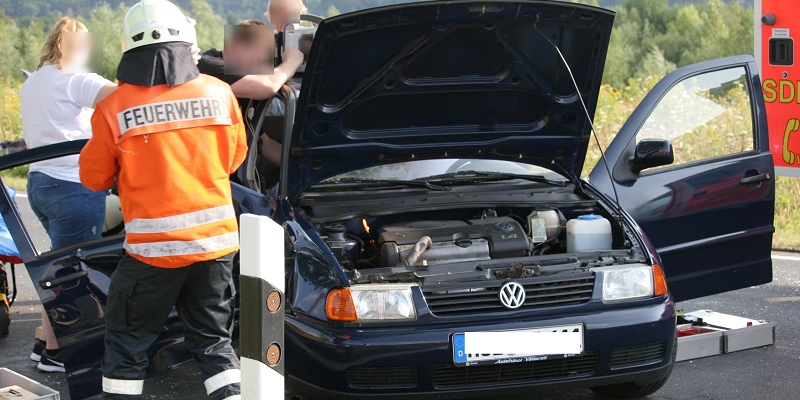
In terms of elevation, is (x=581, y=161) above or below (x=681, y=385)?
above

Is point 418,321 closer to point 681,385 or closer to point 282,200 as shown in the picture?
point 282,200

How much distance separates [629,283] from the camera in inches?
187

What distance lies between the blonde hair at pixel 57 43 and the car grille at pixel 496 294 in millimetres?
2566

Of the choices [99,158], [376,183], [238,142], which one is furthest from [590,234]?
[99,158]

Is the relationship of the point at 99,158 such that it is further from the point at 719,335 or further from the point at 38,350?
the point at 719,335

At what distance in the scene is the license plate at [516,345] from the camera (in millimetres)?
A: 4414

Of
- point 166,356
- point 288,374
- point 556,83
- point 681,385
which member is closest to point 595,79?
point 556,83

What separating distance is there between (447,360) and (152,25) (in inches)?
70.7

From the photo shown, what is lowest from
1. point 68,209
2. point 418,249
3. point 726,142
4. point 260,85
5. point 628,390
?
point 628,390

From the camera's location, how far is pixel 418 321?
445cm

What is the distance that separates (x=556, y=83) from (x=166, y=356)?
2.27 metres

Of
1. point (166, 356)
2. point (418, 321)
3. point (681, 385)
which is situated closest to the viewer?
point (418, 321)

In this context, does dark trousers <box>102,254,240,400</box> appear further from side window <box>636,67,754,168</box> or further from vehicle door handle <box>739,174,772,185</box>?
vehicle door handle <box>739,174,772,185</box>

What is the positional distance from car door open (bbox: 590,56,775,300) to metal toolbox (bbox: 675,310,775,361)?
23 cm
